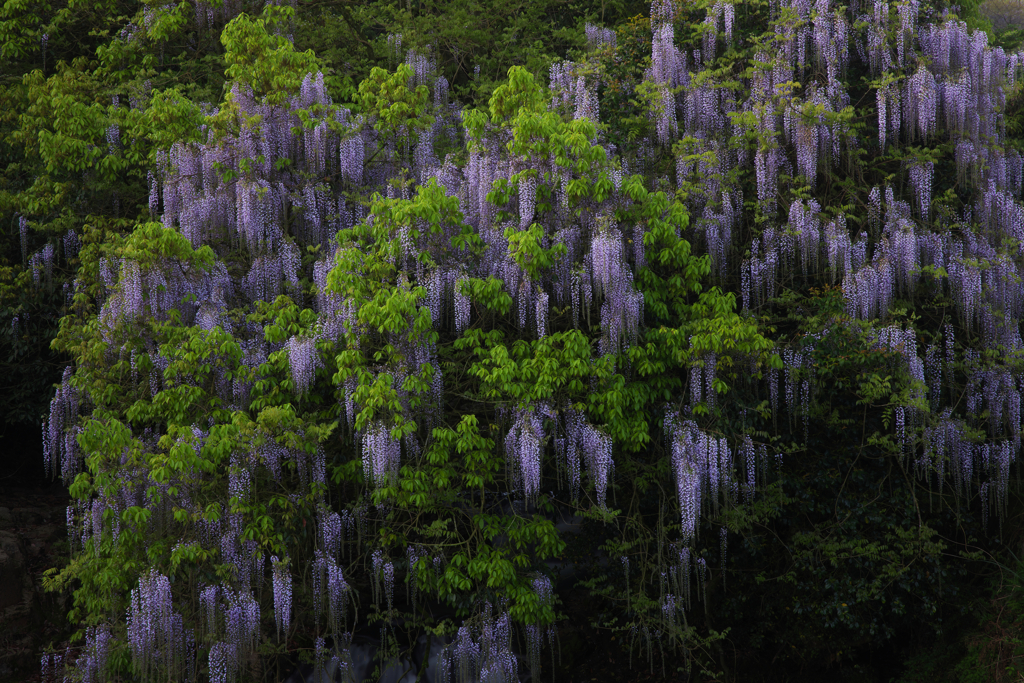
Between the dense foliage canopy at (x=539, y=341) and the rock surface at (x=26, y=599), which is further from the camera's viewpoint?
the rock surface at (x=26, y=599)

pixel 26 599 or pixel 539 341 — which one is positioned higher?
pixel 539 341

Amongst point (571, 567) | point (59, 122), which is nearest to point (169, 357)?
point (59, 122)

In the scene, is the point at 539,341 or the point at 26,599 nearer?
the point at 539,341

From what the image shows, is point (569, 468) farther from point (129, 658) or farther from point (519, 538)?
point (129, 658)

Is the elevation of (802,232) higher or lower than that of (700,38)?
lower

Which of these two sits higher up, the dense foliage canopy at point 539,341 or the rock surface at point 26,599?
the dense foliage canopy at point 539,341

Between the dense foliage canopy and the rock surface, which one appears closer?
the dense foliage canopy

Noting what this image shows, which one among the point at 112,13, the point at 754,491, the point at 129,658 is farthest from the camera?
the point at 112,13

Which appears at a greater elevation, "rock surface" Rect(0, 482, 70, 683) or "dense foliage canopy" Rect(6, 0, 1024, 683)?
"dense foliage canopy" Rect(6, 0, 1024, 683)
